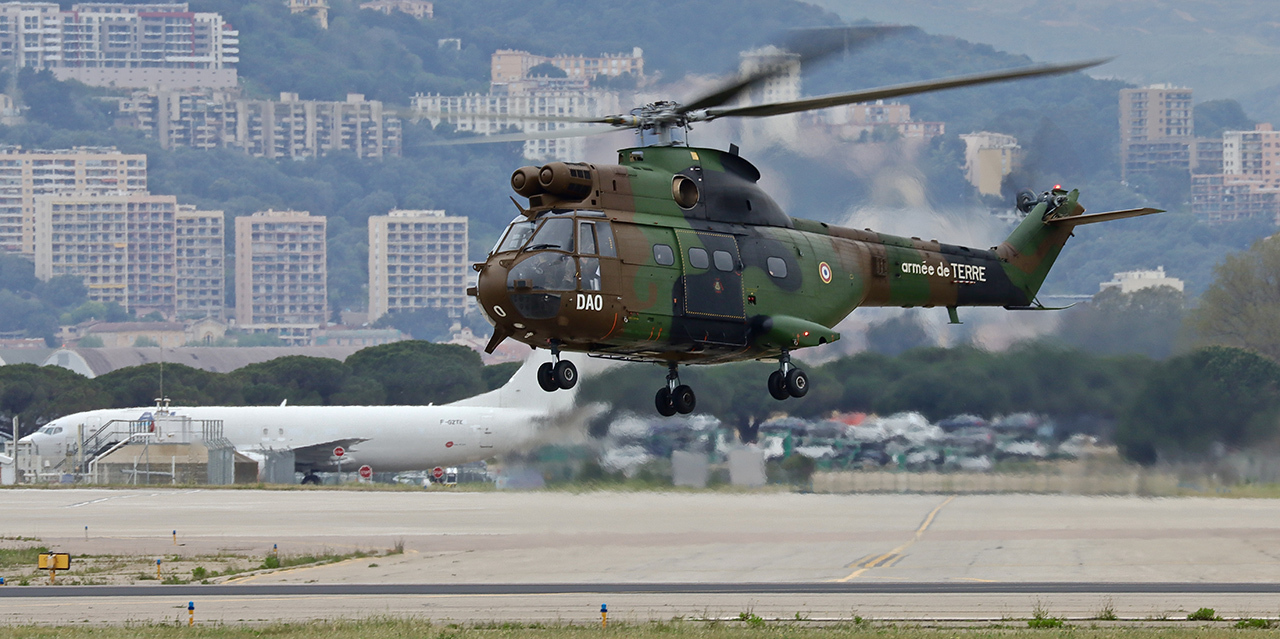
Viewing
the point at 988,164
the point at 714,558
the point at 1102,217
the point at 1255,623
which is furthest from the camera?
the point at 988,164

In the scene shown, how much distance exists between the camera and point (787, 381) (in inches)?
1113

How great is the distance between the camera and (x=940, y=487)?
152 ft

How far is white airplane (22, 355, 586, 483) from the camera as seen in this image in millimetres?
73188

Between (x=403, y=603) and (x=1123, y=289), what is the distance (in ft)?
98.1

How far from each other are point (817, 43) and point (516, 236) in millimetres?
5578

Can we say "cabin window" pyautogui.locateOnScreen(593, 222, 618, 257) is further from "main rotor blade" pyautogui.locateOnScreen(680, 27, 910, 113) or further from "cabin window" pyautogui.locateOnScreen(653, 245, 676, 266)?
"main rotor blade" pyautogui.locateOnScreen(680, 27, 910, 113)

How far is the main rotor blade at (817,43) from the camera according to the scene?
78.0 ft

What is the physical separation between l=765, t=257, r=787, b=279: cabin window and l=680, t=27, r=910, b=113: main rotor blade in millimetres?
3246

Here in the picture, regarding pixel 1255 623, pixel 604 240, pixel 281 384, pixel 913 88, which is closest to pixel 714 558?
pixel 1255 623

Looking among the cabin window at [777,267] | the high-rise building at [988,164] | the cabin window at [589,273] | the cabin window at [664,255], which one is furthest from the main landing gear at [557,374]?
the high-rise building at [988,164]

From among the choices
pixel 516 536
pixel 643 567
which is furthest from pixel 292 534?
pixel 643 567

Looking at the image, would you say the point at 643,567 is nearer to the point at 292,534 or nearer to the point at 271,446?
the point at 292,534

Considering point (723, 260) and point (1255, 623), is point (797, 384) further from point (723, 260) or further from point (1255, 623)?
point (1255, 623)

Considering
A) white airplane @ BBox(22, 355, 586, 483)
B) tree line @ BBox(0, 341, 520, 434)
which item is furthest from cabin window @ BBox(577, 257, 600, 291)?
tree line @ BBox(0, 341, 520, 434)
